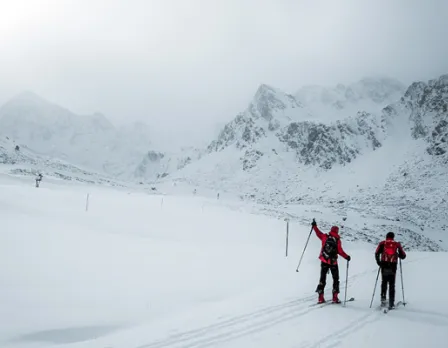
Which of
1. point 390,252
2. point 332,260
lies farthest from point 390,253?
point 332,260

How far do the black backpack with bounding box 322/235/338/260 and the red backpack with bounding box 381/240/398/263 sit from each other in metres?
1.63

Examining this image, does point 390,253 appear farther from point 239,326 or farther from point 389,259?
point 239,326

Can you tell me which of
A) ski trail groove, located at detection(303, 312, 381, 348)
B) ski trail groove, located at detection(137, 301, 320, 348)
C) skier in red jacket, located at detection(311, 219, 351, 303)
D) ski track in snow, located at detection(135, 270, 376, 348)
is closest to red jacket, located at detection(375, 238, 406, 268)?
skier in red jacket, located at detection(311, 219, 351, 303)

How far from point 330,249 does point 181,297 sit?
5.06 metres

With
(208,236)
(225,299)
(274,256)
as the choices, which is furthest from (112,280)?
(208,236)

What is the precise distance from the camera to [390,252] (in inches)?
447

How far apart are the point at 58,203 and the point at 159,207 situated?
1109 centimetres

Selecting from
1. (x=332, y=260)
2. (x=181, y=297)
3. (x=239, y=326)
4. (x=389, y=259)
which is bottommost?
(x=181, y=297)

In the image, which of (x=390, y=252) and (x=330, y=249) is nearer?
(x=330, y=249)

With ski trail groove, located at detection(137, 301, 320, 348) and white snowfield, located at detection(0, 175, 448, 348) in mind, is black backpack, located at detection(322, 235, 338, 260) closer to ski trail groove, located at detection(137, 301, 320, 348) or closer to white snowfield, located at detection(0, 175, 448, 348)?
white snowfield, located at detection(0, 175, 448, 348)

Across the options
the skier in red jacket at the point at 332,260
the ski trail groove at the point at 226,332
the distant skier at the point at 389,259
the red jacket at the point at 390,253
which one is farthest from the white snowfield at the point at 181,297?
the red jacket at the point at 390,253

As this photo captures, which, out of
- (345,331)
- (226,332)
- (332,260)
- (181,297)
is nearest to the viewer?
(226,332)

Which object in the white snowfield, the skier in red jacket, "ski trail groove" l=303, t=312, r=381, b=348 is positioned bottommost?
the white snowfield

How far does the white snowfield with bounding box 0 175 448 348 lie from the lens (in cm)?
787
